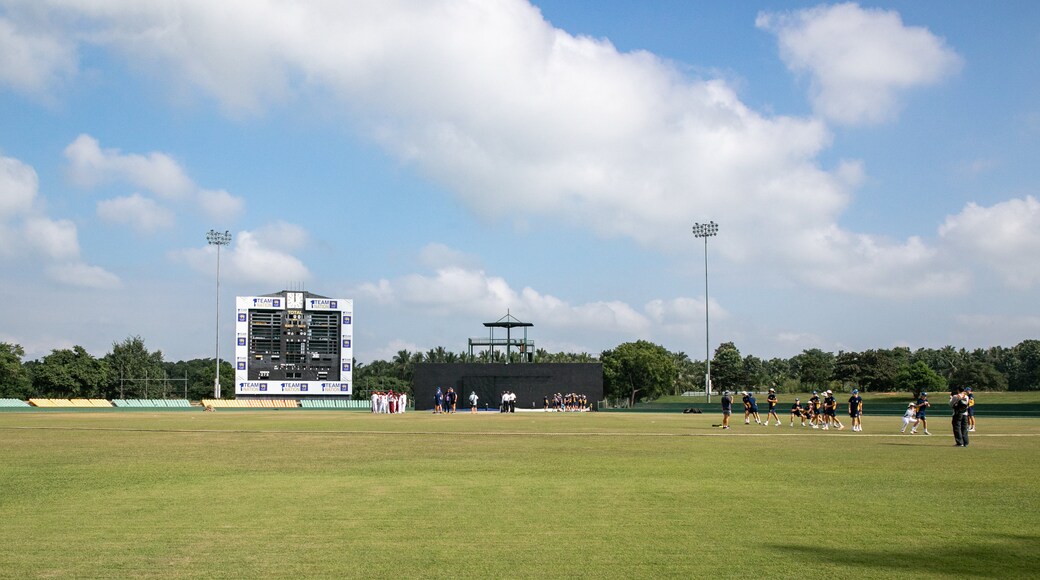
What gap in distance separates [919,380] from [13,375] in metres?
111

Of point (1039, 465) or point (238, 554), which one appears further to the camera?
point (1039, 465)

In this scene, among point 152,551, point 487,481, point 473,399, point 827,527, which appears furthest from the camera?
point 473,399

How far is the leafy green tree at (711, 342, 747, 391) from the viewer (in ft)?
486

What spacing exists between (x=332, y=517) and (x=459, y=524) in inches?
A: 70.6

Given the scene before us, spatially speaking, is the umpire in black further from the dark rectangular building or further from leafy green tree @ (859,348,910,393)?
leafy green tree @ (859,348,910,393)

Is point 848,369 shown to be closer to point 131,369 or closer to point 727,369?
point 727,369

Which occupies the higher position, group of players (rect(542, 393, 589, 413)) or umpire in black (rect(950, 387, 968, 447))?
umpire in black (rect(950, 387, 968, 447))

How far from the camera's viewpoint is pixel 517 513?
1108 centimetres

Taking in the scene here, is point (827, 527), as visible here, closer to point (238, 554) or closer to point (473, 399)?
point (238, 554)

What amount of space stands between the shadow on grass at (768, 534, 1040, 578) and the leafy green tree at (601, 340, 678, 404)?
376 feet

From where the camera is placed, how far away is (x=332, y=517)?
35.6 feet

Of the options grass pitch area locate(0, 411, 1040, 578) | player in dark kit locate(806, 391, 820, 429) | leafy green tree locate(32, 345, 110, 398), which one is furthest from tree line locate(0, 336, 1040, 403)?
grass pitch area locate(0, 411, 1040, 578)

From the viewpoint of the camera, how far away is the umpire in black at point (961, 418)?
23.4 meters

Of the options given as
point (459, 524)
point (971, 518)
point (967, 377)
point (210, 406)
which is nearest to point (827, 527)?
point (971, 518)
